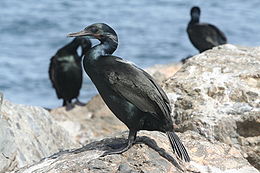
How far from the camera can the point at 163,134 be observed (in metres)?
5.01

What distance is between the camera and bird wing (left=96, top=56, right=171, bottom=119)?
4.53 metres

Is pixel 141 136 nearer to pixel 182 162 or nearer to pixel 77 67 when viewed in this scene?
pixel 182 162

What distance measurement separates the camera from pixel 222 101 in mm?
5578

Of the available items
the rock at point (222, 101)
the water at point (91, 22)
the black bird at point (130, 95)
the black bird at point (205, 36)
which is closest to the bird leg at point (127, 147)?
the black bird at point (130, 95)

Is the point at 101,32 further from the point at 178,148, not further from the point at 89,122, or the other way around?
the point at 89,122

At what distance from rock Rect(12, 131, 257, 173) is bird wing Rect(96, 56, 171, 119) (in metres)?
0.23

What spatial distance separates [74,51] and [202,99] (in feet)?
22.1

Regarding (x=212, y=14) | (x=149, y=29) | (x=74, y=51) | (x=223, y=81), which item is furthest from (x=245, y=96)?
(x=212, y=14)

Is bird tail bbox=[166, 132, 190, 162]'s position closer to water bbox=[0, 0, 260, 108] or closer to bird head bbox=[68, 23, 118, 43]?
bird head bbox=[68, 23, 118, 43]

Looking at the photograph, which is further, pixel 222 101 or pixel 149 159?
pixel 222 101

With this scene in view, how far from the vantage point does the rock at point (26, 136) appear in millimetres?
5508

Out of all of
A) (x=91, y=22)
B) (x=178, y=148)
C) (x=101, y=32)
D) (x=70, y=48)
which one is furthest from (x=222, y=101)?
(x=91, y=22)

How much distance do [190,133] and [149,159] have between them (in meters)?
Answer: 0.79

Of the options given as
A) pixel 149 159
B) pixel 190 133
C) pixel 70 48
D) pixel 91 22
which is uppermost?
pixel 149 159
